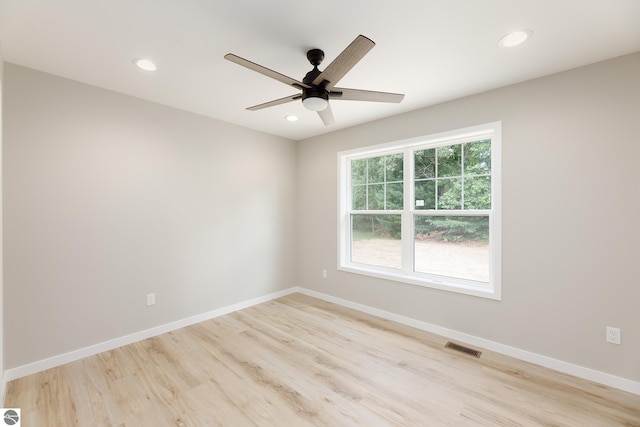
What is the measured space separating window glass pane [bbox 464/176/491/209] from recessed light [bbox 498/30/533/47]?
4.18ft

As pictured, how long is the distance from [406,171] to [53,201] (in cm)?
360

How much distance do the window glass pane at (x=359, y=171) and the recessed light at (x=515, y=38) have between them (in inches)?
84.4

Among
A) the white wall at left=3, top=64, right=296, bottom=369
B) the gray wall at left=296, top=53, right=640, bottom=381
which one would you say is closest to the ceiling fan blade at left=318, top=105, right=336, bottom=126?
the gray wall at left=296, top=53, right=640, bottom=381

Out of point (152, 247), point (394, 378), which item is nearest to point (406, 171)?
point (394, 378)

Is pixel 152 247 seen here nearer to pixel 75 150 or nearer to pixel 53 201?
pixel 53 201

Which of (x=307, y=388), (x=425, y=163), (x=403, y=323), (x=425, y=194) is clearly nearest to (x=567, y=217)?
(x=425, y=194)

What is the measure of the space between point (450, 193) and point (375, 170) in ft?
3.53

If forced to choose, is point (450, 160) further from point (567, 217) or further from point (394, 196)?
point (567, 217)

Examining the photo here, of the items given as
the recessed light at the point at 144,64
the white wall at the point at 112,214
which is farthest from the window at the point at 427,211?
the recessed light at the point at 144,64

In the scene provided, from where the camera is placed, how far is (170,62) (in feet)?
7.22

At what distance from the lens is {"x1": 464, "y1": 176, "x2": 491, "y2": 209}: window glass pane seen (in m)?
2.82

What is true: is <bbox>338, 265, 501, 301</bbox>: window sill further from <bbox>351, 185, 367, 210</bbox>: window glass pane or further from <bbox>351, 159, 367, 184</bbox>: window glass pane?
<bbox>351, 159, 367, 184</bbox>: window glass pane

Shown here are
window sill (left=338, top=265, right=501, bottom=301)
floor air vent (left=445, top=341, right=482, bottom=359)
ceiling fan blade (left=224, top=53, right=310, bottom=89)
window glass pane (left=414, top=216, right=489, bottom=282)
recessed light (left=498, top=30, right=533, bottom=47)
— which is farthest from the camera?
window glass pane (left=414, top=216, right=489, bottom=282)

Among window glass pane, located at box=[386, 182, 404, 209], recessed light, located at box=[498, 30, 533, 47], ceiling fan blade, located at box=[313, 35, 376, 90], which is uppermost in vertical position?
recessed light, located at box=[498, 30, 533, 47]
